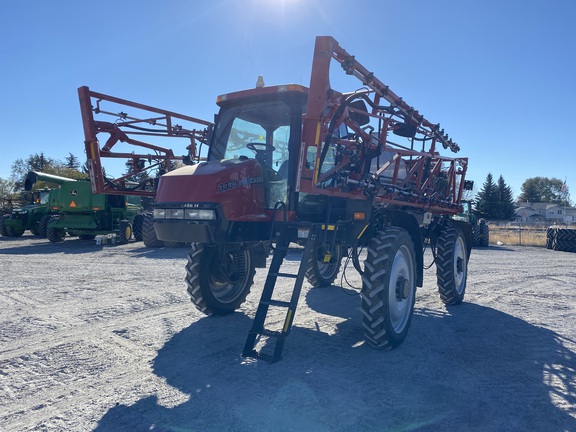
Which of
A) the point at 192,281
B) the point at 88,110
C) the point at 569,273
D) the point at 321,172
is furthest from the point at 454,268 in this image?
the point at 88,110

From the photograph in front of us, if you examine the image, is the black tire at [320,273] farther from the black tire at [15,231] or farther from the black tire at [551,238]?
the black tire at [15,231]

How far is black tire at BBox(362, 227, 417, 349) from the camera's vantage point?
183 inches

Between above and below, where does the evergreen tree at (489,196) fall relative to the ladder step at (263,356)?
above

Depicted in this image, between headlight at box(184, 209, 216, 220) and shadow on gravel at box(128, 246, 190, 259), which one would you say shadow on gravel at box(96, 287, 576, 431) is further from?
shadow on gravel at box(128, 246, 190, 259)

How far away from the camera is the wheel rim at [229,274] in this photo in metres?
5.75

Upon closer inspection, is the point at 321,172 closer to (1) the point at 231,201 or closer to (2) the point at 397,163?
(1) the point at 231,201

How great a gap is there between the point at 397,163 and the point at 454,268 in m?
2.45

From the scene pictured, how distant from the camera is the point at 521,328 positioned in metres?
5.83

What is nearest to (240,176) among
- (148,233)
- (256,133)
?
(256,133)

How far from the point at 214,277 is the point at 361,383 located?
2.66 m

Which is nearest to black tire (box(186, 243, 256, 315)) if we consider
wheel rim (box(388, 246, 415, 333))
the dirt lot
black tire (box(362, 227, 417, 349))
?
the dirt lot

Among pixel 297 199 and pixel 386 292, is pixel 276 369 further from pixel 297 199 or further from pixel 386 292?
pixel 297 199

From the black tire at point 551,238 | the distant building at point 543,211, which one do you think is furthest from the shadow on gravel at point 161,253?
the distant building at point 543,211

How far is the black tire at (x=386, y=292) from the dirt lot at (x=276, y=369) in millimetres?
201
